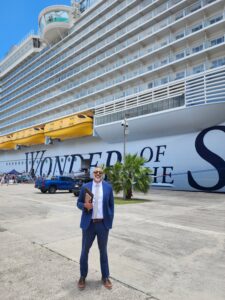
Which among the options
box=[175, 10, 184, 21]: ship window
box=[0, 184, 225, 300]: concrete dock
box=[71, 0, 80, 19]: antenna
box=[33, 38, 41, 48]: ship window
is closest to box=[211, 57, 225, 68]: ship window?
box=[175, 10, 184, 21]: ship window

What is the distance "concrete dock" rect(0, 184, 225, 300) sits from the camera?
4.20 m

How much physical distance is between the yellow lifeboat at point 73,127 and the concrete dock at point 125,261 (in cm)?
2513

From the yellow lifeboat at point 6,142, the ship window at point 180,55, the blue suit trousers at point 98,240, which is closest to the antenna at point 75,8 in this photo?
the ship window at point 180,55

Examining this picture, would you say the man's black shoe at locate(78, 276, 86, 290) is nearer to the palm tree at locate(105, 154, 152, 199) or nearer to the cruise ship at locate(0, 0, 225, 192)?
the palm tree at locate(105, 154, 152, 199)

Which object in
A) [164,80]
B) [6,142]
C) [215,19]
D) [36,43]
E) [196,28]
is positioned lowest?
[6,142]

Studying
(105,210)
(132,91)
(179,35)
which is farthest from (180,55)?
(105,210)

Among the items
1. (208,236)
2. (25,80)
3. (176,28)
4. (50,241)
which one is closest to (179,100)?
(176,28)

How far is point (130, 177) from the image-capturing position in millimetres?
18359

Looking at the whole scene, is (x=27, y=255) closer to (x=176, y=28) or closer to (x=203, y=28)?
(x=203, y=28)

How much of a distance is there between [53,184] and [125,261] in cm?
1964

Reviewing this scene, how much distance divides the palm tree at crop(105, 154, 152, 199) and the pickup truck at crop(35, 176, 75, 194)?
6930 millimetres

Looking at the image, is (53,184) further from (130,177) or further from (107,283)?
(107,283)

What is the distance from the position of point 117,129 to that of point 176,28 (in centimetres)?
1206

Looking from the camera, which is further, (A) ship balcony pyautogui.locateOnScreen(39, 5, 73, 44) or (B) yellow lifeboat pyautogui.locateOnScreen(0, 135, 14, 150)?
(B) yellow lifeboat pyautogui.locateOnScreen(0, 135, 14, 150)
